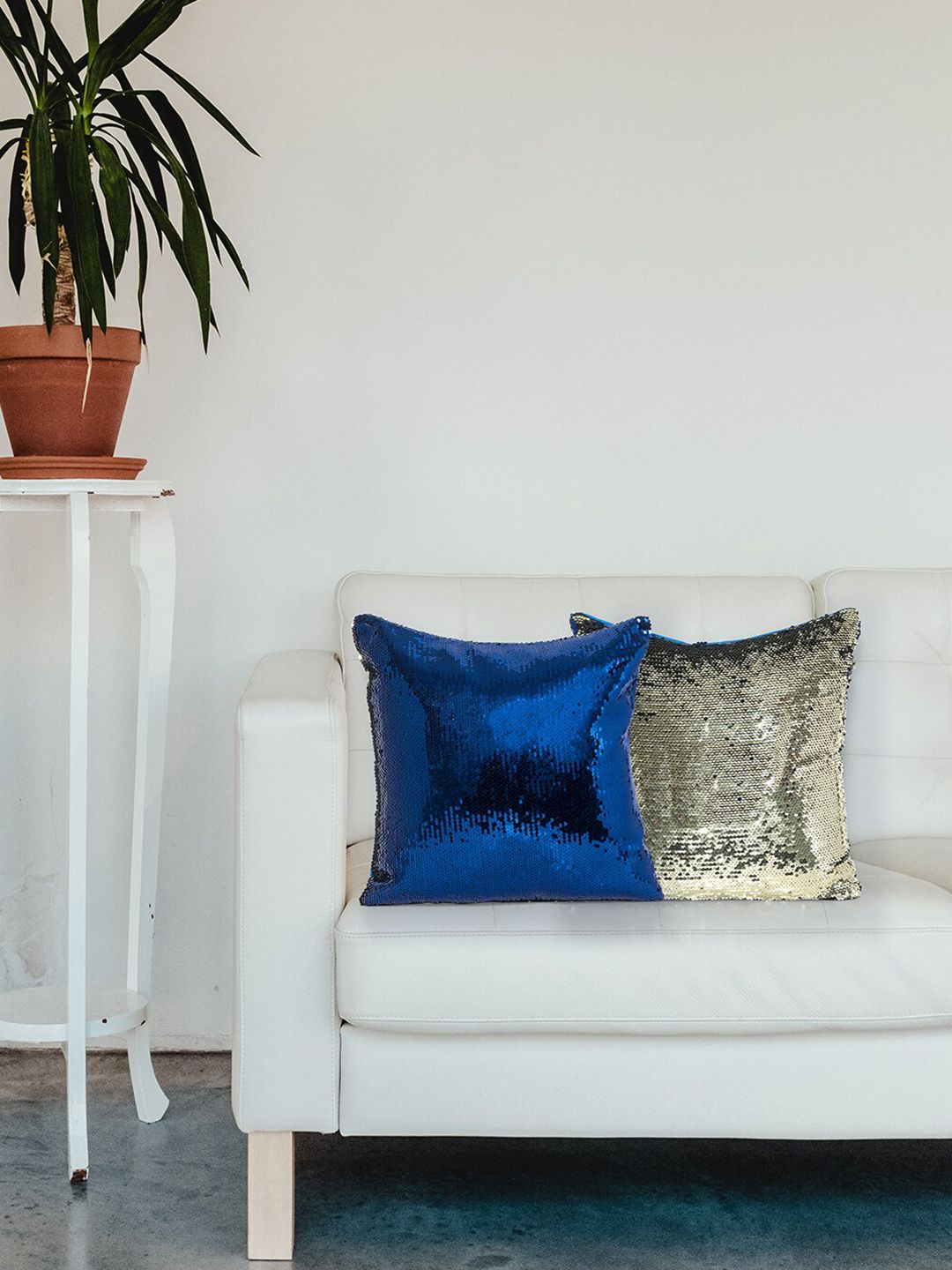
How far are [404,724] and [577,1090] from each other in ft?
1.80

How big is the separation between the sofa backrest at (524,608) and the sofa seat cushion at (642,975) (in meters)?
0.56

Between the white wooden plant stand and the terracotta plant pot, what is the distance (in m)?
0.09

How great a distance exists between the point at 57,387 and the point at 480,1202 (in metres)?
1.42

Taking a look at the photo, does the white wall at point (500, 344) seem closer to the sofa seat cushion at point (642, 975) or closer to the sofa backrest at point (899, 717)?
the sofa backrest at point (899, 717)

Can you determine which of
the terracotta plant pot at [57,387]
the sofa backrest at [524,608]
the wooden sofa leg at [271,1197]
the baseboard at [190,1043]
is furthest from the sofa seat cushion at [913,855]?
the terracotta plant pot at [57,387]

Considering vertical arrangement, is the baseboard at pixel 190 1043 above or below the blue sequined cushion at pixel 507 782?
below

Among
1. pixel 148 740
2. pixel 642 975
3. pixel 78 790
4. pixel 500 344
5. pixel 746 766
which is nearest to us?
pixel 642 975

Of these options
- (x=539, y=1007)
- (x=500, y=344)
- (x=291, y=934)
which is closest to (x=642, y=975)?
(x=539, y=1007)

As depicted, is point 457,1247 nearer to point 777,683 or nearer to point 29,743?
point 777,683

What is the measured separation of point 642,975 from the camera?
6.07 feet

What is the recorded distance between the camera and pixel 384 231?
108 inches

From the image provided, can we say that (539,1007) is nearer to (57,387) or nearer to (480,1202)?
(480,1202)

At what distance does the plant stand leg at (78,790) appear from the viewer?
2203mm

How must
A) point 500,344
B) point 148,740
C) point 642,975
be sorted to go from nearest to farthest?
point 642,975 < point 148,740 < point 500,344
